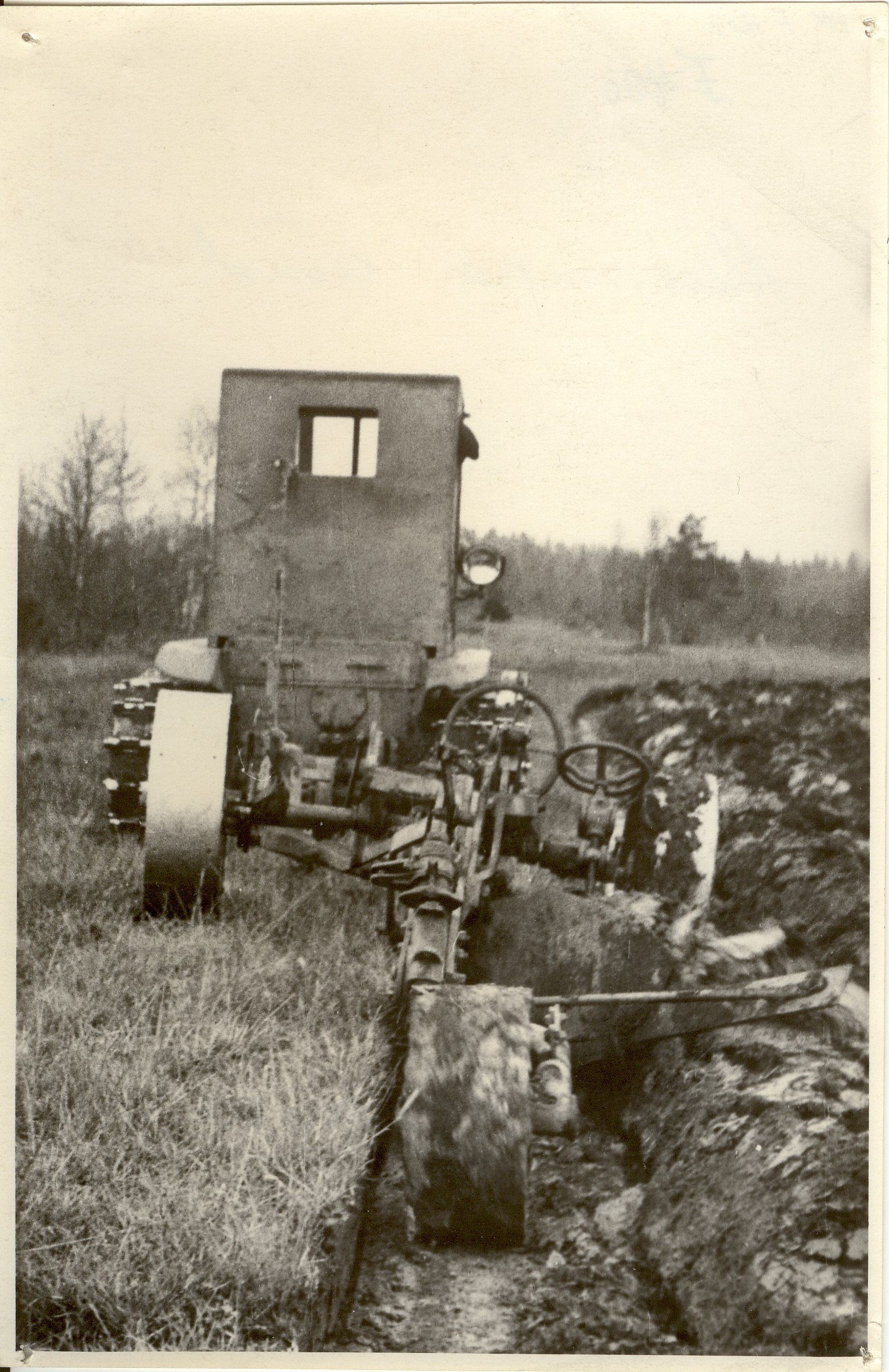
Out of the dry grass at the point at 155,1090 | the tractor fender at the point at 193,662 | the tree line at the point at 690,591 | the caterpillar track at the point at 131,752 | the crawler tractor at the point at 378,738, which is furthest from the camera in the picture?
the tractor fender at the point at 193,662

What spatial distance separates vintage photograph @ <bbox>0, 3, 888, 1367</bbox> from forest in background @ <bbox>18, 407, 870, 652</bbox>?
13mm

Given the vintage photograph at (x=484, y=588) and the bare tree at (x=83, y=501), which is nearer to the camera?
the vintage photograph at (x=484, y=588)

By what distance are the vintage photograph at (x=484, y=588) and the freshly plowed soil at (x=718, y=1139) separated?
0.01 m

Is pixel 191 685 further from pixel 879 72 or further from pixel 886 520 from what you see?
pixel 879 72

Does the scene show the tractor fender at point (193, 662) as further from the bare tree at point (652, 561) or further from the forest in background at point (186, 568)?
the bare tree at point (652, 561)

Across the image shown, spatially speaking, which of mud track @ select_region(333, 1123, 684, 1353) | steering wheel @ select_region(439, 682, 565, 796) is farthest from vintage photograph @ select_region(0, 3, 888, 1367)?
steering wheel @ select_region(439, 682, 565, 796)

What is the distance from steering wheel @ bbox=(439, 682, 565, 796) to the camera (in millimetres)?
3252

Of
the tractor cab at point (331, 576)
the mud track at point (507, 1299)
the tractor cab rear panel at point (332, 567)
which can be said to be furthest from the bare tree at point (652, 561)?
the mud track at point (507, 1299)

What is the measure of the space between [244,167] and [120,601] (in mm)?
1275

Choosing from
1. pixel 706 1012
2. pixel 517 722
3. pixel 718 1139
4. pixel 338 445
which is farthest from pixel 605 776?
pixel 338 445

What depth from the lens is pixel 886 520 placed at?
299cm

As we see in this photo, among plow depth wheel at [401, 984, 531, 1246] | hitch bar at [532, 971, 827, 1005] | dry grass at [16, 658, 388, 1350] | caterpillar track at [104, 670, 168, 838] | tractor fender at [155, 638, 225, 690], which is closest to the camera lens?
plow depth wheel at [401, 984, 531, 1246]

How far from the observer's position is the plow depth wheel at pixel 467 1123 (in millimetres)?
2377

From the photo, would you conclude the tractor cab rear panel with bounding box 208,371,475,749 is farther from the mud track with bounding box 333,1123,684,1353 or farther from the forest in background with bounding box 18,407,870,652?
the mud track with bounding box 333,1123,684,1353
